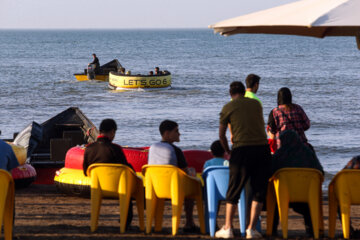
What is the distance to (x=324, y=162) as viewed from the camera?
18078 mm

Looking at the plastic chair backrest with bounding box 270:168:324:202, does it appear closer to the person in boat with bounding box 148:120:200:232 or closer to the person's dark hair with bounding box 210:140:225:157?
the person's dark hair with bounding box 210:140:225:157

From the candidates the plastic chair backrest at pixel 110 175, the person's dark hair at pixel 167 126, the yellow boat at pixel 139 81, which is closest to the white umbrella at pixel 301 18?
the person's dark hair at pixel 167 126

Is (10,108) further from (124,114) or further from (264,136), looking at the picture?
(264,136)

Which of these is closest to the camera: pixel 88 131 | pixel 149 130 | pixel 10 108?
pixel 88 131

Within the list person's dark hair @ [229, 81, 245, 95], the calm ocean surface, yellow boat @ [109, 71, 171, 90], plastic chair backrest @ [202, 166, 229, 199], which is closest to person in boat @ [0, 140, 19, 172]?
plastic chair backrest @ [202, 166, 229, 199]

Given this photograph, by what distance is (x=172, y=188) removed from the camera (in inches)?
267

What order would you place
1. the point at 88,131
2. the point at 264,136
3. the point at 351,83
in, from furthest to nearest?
the point at 351,83
the point at 88,131
the point at 264,136

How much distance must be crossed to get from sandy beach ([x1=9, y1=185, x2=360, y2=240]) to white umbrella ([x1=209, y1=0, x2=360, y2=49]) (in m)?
2.06

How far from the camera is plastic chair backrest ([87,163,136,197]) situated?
22.7ft

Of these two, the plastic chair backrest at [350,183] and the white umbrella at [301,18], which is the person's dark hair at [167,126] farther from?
the plastic chair backrest at [350,183]

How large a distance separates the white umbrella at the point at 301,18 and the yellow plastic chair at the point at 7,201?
246 cm

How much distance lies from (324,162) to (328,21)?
12.3 m

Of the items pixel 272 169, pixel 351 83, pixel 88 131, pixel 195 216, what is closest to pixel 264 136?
pixel 272 169

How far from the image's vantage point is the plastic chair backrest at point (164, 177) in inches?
266
